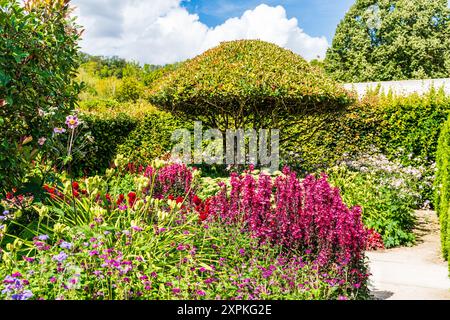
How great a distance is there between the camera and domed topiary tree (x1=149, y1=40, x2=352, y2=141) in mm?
8602

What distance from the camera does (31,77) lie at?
4.77 m

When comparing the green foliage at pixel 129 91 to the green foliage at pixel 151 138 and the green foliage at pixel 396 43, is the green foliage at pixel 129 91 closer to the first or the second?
the green foliage at pixel 396 43

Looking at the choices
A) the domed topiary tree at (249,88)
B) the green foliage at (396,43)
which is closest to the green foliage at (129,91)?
the green foliage at (396,43)

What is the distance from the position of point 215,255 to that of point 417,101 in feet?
28.3

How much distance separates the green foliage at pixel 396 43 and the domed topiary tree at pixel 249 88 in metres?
18.0

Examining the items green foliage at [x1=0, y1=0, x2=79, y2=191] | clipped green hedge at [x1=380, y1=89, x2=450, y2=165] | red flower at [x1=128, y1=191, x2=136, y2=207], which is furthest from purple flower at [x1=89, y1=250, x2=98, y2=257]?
clipped green hedge at [x1=380, y1=89, x2=450, y2=165]

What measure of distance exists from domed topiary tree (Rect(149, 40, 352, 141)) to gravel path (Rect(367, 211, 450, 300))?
10.3 ft

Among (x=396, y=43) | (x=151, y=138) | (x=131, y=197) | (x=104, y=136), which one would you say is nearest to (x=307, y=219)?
(x=131, y=197)

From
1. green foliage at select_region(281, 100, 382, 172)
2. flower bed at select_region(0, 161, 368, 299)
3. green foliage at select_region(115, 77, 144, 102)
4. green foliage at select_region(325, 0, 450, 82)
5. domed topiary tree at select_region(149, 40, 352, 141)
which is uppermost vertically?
green foliage at select_region(325, 0, 450, 82)

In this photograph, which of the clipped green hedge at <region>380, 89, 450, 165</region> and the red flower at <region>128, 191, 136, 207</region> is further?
the clipped green hedge at <region>380, 89, 450, 165</region>

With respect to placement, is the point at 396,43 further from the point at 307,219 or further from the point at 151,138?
the point at 307,219

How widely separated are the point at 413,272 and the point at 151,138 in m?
8.16

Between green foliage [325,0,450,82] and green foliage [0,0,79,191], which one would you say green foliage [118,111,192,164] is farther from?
green foliage [325,0,450,82]

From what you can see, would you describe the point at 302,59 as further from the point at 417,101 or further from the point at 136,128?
the point at 136,128
